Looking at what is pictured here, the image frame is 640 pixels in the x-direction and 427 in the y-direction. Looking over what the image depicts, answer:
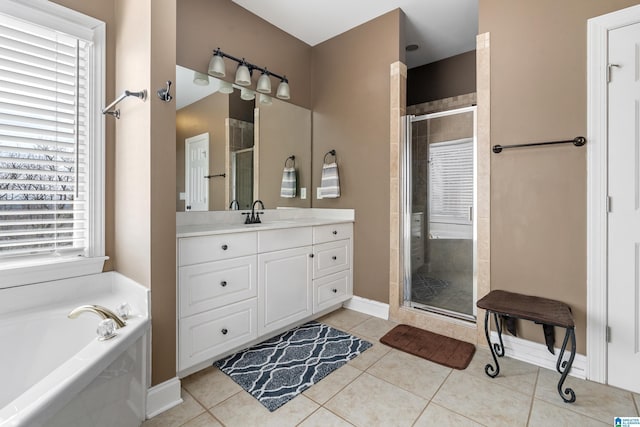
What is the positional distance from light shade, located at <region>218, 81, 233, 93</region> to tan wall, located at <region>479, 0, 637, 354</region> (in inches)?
78.5

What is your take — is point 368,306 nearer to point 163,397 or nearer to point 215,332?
point 215,332

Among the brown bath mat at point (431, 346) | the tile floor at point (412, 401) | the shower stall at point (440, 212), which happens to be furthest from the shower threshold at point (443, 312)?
the tile floor at point (412, 401)

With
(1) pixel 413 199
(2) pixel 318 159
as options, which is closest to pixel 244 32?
(2) pixel 318 159

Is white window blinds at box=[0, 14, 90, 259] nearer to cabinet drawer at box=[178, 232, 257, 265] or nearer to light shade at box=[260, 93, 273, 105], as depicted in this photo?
cabinet drawer at box=[178, 232, 257, 265]

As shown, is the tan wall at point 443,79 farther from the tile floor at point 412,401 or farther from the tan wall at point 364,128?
the tile floor at point 412,401

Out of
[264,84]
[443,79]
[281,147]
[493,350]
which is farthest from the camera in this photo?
[443,79]

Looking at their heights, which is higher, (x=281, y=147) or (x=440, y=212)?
(x=281, y=147)

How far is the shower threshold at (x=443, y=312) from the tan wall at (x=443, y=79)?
2.41 metres

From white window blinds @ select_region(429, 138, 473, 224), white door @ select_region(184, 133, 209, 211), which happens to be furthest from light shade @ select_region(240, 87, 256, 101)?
white window blinds @ select_region(429, 138, 473, 224)

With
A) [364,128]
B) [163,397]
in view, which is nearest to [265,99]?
[364,128]

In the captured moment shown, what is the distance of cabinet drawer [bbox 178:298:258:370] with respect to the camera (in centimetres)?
175

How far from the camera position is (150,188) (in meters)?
1.52

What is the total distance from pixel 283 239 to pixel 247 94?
138 cm

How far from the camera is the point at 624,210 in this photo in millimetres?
1733
